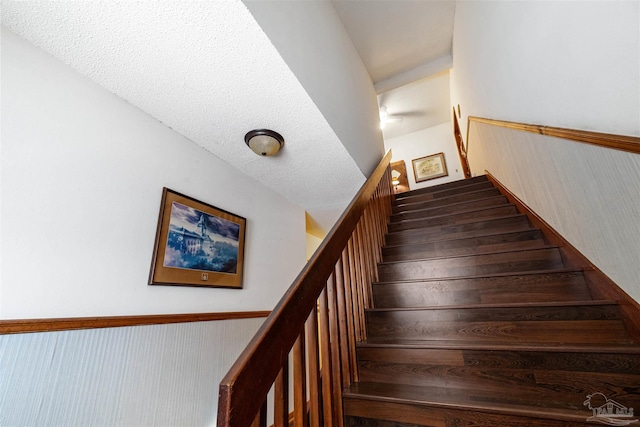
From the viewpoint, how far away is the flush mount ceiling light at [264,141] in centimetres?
168

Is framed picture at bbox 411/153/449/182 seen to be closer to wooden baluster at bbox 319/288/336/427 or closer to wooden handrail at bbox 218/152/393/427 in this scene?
wooden handrail at bbox 218/152/393/427

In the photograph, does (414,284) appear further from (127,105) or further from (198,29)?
(127,105)

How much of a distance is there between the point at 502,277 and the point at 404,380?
0.84 meters

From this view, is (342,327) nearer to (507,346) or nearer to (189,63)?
(507,346)

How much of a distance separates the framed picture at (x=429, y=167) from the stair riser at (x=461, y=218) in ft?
10.2

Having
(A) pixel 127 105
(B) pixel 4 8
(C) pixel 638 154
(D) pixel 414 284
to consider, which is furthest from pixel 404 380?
(B) pixel 4 8

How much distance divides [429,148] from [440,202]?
3.04 metres

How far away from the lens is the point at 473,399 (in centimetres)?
105

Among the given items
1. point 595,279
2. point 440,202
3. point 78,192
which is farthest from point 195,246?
point 440,202

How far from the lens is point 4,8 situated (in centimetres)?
100

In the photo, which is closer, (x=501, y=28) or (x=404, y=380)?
(x=404, y=380)

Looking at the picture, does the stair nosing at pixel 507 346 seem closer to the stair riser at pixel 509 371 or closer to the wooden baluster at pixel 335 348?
the stair riser at pixel 509 371

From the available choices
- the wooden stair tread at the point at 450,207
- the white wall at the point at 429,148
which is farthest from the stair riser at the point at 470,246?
the white wall at the point at 429,148

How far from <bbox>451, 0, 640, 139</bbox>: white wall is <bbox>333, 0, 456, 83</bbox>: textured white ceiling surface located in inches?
27.2
